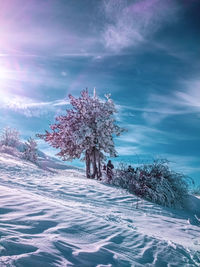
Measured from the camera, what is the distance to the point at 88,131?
13.4 m

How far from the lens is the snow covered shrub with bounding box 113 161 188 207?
8164mm

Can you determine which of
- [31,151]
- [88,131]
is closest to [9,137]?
[31,151]

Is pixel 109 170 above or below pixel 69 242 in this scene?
above

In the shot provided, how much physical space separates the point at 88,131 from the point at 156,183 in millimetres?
6120

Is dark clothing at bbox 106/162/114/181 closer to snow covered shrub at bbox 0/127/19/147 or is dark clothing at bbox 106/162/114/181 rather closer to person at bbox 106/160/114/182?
person at bbox 106/160/114/182

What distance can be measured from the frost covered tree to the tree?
1194 cm

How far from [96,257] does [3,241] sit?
3.14ft

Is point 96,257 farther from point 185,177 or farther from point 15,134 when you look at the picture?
point 15,134

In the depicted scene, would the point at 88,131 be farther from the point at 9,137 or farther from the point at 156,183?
the point at 9,137

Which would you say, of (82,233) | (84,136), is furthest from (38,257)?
(84,136)

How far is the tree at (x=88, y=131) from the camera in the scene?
1380 cm

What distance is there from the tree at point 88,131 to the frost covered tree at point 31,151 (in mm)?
11942

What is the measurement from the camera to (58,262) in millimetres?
1897

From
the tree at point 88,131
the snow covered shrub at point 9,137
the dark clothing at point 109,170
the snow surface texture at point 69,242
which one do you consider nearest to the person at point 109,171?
the dark clothing at point 109,170
